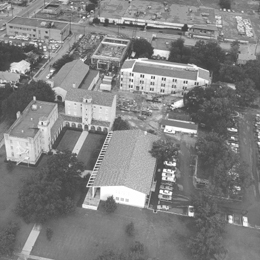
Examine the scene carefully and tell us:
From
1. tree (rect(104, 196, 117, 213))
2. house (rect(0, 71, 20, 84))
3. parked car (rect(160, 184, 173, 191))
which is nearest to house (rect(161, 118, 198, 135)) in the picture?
parked car (rect(160, 184, 173, 191))

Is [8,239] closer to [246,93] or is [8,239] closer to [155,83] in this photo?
[155,83]

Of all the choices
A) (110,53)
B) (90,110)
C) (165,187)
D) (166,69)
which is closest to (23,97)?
(90,110)

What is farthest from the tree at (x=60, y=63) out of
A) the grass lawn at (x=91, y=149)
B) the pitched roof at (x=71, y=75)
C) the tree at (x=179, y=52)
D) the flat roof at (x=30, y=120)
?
the grass lawn at (x=91, y=149)

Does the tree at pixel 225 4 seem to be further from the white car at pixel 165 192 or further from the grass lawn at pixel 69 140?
the white car at pixel 165 192

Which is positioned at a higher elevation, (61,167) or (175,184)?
(61,167)

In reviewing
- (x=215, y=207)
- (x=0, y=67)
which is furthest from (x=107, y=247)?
(x=0, y=67)

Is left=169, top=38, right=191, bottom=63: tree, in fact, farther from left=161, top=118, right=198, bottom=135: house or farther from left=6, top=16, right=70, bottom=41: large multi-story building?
left=6, top=16, right=70, bottom=41: large multi-story building

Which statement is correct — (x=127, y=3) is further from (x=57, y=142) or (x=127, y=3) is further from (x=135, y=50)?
(x=57, y=142)
